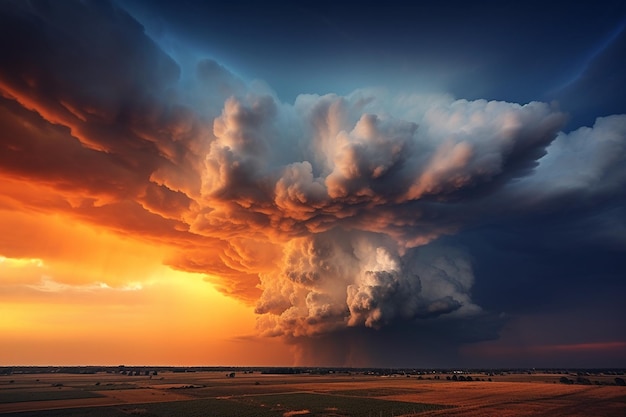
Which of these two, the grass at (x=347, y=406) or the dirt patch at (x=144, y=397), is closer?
the grass at (x=347, y=406)

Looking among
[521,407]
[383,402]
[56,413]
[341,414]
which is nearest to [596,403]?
[521,407]

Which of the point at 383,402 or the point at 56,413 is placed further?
the point at 383,402

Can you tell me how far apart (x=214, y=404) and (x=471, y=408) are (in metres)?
57.6

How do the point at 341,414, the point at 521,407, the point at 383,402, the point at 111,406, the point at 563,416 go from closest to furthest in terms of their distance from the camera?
the point at 563,416
the point at 341,414
the point at 521,407
the point at 111,406
the point at 383,402

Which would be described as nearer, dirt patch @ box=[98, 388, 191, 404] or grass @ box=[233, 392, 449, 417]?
grass @ box=[233, 392, 449, 417]

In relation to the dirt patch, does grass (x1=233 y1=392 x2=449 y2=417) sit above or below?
below

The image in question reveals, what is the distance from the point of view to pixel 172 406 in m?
91.1

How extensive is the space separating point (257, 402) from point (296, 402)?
9757 millimetres

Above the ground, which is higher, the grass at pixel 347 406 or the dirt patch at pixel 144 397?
the dirt patch at pixel 144 397

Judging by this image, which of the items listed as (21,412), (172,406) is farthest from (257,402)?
(21,412)

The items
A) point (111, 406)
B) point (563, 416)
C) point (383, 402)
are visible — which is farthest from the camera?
point (383, 402)

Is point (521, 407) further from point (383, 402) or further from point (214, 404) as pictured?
point (214, 404)

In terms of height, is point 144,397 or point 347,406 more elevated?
point 144,397

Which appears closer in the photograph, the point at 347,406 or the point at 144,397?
the point at 347,406
